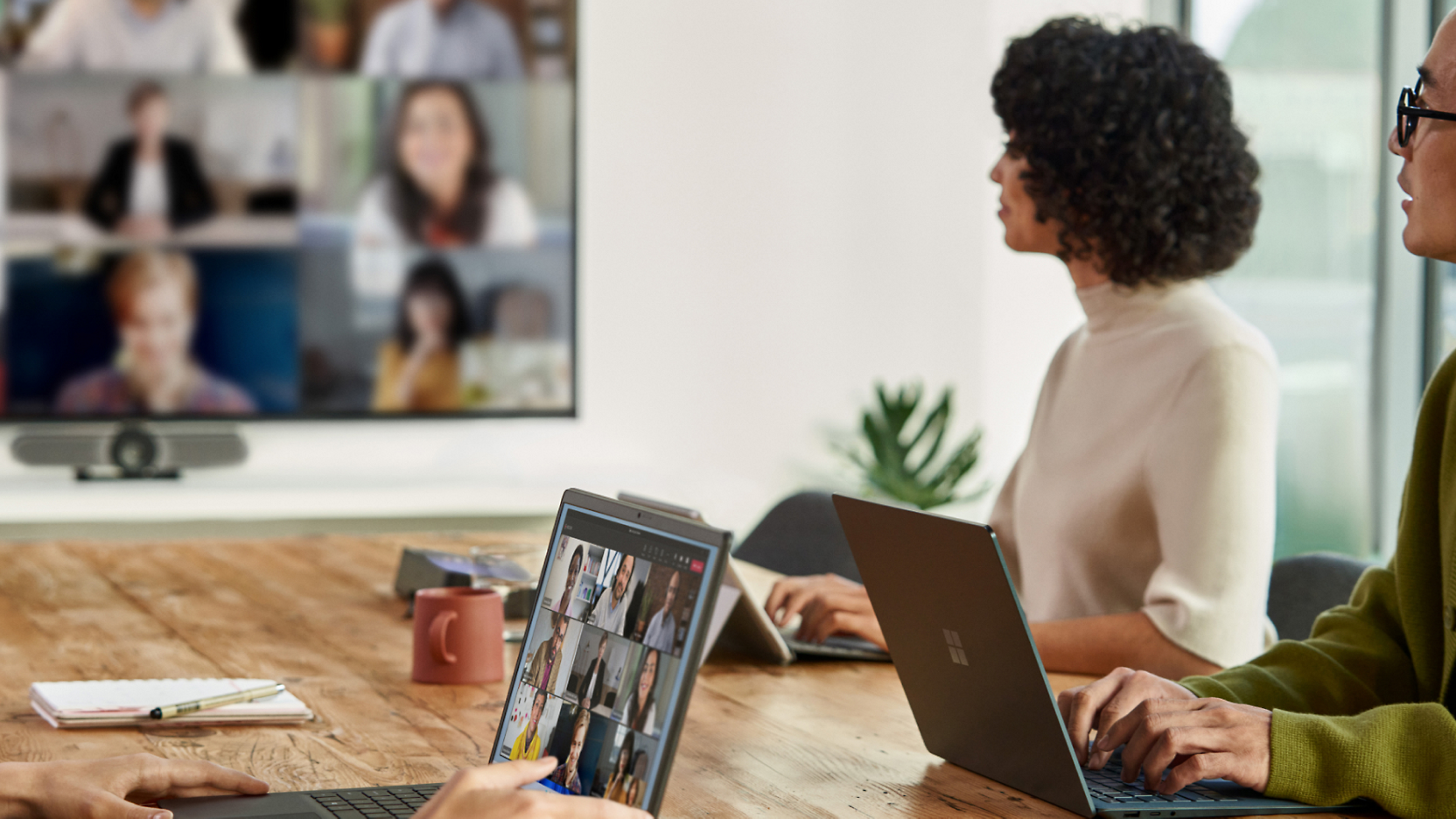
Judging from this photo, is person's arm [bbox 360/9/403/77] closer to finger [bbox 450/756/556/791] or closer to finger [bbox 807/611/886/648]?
finger [bbox 807/611/886/648]

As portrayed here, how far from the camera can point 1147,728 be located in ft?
4.07

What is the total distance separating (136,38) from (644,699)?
409cm

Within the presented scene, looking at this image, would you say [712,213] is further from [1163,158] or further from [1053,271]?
[1163,158]

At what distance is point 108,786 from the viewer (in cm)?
119

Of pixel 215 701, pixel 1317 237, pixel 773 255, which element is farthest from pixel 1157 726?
pixel 773 255

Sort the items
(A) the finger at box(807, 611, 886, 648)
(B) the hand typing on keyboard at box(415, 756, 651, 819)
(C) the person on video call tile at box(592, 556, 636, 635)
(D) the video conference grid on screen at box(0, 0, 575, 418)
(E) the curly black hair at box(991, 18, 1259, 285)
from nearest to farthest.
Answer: (B) the hand typing on keyboard at box(415, 756, 651, 819) → (C) the person on video call tile at box(592, 556, 636, 635) → (A) the finger at box(807, 611, 886, 648) → (E) the curly black hair at box(991, 18, 1259, 285) → (D) the video conference grid on screen at box(0, 0, 575, 418)

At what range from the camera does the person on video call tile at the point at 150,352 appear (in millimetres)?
4516

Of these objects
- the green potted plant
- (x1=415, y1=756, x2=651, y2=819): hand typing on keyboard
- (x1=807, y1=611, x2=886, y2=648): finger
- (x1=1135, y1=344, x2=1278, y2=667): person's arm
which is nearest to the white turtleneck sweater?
(x1=1135, y1=344, x2=1278, y2=667): person's arm

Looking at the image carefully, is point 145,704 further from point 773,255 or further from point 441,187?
point 773,255

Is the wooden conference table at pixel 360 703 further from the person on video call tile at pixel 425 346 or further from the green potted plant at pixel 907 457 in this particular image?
the green potted plant at pixel 907 457

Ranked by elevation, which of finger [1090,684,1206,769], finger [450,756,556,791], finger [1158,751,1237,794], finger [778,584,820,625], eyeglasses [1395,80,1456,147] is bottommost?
finger [778,584,820,625]

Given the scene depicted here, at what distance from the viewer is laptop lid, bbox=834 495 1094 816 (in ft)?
3.91

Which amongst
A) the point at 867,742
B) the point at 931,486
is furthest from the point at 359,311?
the point at 867,742

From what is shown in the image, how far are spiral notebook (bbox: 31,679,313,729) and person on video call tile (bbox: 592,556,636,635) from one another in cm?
58
